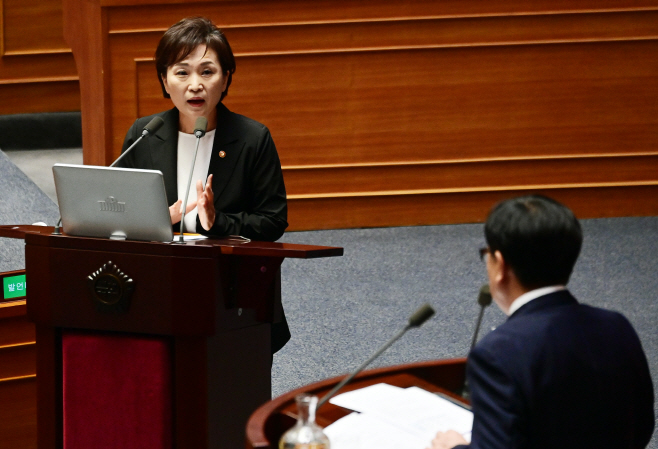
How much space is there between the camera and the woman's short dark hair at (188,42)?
1.91 metres

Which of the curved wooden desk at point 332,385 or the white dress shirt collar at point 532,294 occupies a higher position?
the white dress shirt collar at point 532,294

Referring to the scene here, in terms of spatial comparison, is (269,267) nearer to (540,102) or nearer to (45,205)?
(45,205)

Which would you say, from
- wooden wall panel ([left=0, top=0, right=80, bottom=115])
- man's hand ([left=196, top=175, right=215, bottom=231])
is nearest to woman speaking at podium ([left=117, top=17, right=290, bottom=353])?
man's hand ([left=196, top=175, right=215, bottom=231])

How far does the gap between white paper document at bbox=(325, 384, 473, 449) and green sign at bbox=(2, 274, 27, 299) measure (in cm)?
115

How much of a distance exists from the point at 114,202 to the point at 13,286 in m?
0.74

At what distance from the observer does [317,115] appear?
465 cm

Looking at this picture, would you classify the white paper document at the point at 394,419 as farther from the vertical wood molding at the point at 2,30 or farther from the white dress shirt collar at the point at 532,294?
the vertical wood molding at the point at 2,30

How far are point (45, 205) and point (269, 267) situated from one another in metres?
2.81

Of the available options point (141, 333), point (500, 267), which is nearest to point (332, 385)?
point (500, 267)

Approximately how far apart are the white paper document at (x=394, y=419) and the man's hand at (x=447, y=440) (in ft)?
0.16

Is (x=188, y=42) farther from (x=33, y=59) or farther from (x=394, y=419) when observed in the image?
(x=33, y=59)

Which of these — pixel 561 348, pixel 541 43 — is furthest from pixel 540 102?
pixel 561 348

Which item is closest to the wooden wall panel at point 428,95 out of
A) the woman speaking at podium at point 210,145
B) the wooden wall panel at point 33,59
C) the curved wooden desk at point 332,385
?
the wooden wall panel at point 33,59

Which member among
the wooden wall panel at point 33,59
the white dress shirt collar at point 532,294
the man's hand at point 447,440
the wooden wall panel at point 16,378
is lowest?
the wooden wall panel at point 16,378
